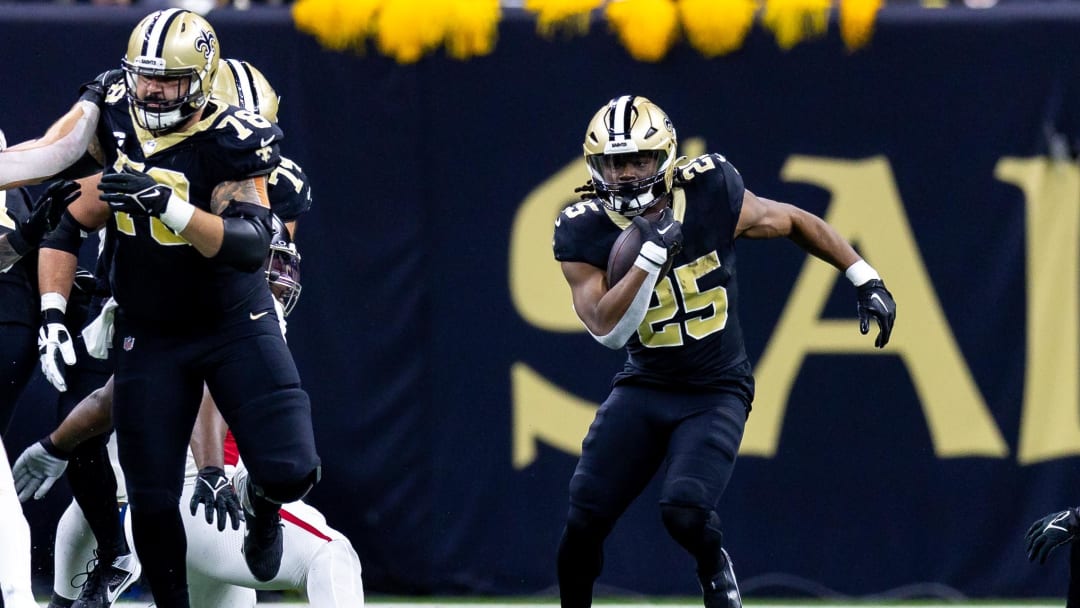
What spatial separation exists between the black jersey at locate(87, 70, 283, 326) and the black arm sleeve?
45 centimetres

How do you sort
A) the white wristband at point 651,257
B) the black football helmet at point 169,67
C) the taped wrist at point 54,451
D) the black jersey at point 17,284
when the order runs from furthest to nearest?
the taped wrist at point 54,451
the black jersey at point 17,284
the white wristband at point 651,257
the black football helmet at point 169,67

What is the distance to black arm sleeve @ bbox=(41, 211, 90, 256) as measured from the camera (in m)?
5.06

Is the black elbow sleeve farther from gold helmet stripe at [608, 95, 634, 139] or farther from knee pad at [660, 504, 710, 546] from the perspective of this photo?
knee pad at [660, 504, 710, 546]

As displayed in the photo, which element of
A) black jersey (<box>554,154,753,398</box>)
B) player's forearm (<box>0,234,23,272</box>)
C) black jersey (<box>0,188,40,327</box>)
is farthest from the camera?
black jersey (<box>0,188,40,327</box>)

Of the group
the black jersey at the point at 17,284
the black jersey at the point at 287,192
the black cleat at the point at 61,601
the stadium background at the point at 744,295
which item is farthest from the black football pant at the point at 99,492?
the stadium background at the point at 744,295

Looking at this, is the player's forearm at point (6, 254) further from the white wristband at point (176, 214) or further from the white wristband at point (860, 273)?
the white wristband at point (860, 273)

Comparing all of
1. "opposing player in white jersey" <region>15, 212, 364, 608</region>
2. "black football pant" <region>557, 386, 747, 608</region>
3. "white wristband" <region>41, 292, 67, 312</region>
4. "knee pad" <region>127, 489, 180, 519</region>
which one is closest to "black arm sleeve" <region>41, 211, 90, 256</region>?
"white wristband" <region>41, 292, 67, 312</region>

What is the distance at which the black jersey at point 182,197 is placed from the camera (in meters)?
4.53

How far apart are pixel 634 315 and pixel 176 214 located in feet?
4.25

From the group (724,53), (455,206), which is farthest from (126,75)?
(724,53)

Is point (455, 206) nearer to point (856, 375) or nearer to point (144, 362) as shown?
point (856, 375)

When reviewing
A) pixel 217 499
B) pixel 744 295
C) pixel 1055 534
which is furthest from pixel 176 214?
pixel 744 295

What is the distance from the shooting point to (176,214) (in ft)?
14.0

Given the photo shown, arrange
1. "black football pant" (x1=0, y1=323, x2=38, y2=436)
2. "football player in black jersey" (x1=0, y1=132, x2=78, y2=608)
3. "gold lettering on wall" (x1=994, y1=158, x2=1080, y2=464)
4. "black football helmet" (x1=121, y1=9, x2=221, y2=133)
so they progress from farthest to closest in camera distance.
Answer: "gold lettering on wall" (x1=994, y1=158, x2=1080, y2=464) → "black football pant" (x1=0, y1=323, x2=38, y2=436) → "football player in black jersey" (x1=0, y1=132, x2=78, y2=608) → "black football helmet" (x1=121, y1=9, x2=221, y2=133)
